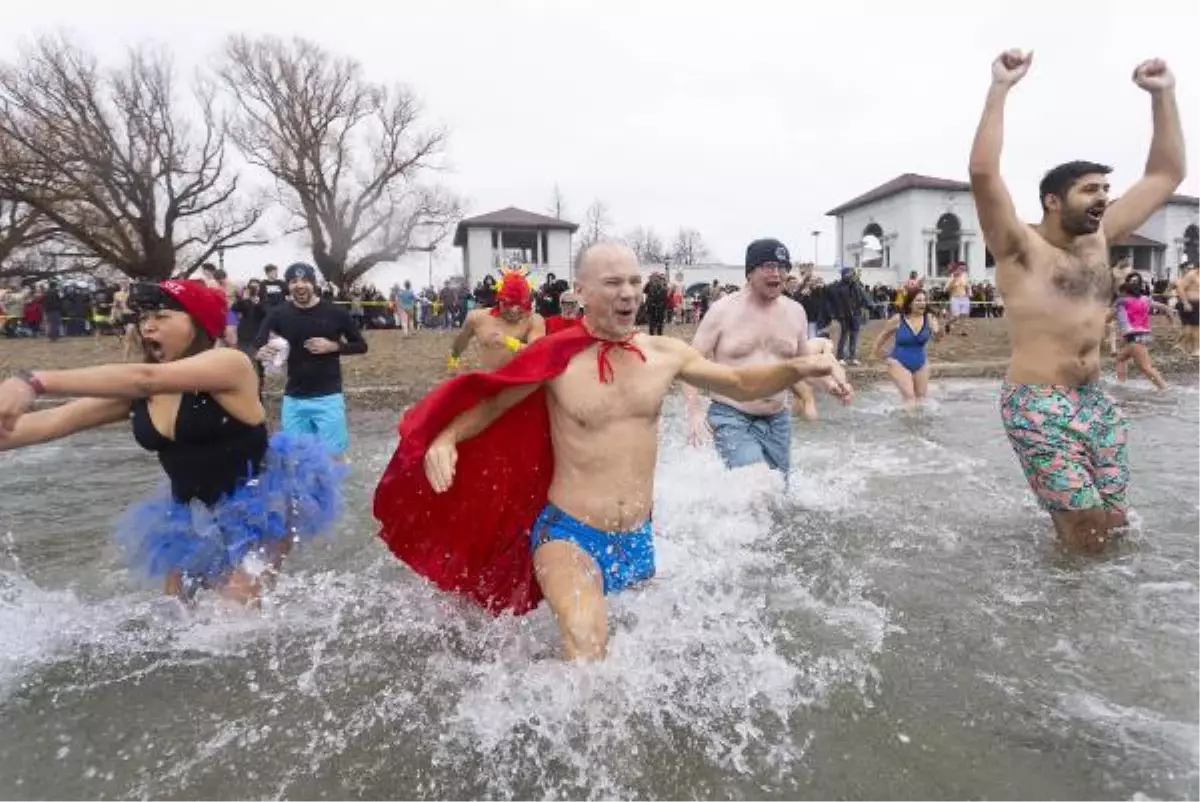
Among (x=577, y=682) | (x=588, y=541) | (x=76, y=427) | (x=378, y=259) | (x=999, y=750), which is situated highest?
(x=378, y=259)

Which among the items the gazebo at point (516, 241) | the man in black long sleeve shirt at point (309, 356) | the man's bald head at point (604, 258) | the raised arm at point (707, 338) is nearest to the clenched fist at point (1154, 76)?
the raised arm at point (707, 338)

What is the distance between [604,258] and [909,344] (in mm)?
7996

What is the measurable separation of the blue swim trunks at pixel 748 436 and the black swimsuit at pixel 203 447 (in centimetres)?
305

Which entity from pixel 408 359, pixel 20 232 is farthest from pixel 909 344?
pixel 20 232

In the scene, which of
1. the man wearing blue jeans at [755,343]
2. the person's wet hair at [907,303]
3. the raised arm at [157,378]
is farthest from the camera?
the person's wet hair at [907,303]

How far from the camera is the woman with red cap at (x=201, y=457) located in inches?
132

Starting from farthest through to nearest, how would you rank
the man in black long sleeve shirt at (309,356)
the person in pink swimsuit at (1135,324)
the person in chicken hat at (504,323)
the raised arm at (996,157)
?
1. the person in pink swimsuit at (1135,324)
2. the person in chicken hat at (504,323)
3. the man in black long sleeve shirt at (309,356)
4. the raised arm at (996,157)

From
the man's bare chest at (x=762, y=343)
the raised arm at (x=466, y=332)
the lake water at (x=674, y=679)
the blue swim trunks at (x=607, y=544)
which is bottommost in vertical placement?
the lake water at (x=674, y=679)

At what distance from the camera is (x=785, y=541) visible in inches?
204

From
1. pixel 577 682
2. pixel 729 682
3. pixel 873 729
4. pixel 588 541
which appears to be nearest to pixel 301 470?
pixel 588 541

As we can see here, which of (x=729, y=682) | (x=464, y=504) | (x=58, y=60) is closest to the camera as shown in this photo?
(x=729, y=682)

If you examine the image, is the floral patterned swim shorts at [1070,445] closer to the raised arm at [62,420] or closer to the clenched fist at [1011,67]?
the clenched fist at [1011,67]

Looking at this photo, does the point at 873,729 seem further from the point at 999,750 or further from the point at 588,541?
the point at 588,541

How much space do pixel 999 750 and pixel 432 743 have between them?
195cm
